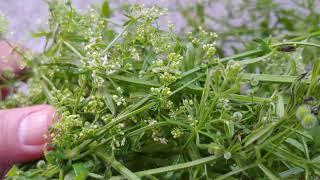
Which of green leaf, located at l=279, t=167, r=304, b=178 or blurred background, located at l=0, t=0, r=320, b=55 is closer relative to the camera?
green leaf, located at l=279, t=167, r=304, b=178

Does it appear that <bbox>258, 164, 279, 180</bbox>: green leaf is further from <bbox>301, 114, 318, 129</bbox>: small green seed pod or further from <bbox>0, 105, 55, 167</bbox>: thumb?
<bbox>0, 105, 55, 167</bbox>: thumb

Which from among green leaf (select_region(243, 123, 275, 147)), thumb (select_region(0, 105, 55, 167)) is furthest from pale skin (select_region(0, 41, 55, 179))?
green leaf (select_region(243, 123, 275, 147))

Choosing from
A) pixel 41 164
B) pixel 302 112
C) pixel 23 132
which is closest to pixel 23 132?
pixel 23 132

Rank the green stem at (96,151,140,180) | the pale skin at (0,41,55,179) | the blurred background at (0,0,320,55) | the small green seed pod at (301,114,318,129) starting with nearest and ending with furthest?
the small green seed pod at (301,114,318,129)
the green stem at (96,151,140,180)
the pale skin at (0,41,55,179)
the blurred background at (0,0,320,55)

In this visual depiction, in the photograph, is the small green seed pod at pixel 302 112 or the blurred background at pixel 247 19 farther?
the blurred background at pixel 247 19

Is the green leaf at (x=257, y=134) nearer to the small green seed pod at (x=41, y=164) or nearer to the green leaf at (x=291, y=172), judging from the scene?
the green leaf at (x=291, y=172)

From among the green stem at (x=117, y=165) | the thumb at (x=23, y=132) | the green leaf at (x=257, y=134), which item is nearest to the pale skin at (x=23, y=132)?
the thumb at (x=23, y=132)

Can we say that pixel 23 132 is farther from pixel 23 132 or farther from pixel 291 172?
pixel 291 172
